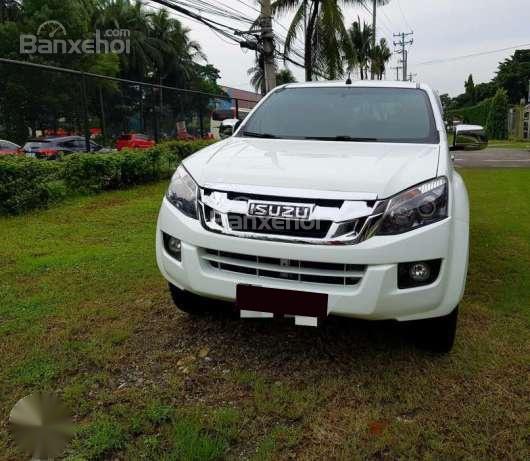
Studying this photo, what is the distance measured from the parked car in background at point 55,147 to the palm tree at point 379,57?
34.7 metres

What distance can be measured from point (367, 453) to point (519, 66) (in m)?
61.0

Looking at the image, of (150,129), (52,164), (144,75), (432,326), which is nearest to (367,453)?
(432,326)

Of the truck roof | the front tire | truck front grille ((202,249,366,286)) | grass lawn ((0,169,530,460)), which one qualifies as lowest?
grass lawn ((0,169,530,460))

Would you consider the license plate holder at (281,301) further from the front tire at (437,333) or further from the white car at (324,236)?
the front tire at (437,333)

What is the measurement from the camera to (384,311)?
2332 mm

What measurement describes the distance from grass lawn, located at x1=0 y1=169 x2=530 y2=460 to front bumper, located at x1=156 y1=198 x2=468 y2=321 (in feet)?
1.48

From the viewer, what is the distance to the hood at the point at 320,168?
2.37m

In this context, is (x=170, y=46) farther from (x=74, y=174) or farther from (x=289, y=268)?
(x=289, y=268)

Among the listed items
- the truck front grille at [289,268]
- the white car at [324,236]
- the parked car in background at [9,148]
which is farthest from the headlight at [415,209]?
the parked car in background at [9,148]

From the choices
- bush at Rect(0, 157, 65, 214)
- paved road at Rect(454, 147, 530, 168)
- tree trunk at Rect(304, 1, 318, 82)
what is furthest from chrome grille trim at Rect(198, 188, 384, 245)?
tree trunk at Rect(304, 1, 318, 82)

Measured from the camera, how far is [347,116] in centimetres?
360

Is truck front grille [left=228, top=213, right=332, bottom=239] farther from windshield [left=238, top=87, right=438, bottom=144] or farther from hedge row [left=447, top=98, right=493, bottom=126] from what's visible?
hedge row [left=447, top=98, right=493, bottom=126]

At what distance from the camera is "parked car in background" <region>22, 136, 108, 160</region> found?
316 inches

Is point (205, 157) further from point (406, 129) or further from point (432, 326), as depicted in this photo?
point (432, 326)
